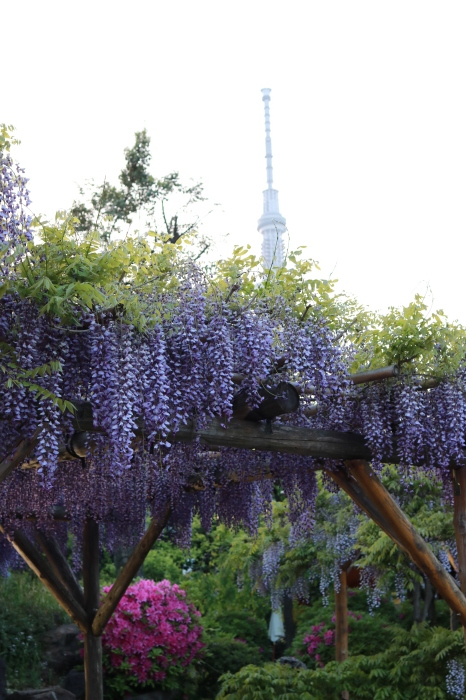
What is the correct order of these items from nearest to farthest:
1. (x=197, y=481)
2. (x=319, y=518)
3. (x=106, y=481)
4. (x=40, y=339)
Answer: (x=40, y=339)
(x=106, y=481)
(x=197, y=481)
(x=319, y=518)

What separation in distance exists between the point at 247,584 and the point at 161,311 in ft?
26.8

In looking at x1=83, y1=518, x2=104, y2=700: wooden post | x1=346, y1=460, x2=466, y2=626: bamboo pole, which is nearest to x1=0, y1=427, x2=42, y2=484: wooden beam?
x1=346, y1=460, x2=466, y2=626: bamboo pole

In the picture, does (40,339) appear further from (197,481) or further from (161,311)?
(197,481)

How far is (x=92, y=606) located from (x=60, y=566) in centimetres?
50

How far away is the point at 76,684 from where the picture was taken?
996 cm

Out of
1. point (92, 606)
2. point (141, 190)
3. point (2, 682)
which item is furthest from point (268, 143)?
point (92, 606)

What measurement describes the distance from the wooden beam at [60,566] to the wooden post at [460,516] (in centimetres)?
374

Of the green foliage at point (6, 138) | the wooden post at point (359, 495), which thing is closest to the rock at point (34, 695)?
the wooden post at point (359, 495)

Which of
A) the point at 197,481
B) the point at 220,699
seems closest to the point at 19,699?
the point at 220,699

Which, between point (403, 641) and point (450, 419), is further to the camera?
point (403, 641)

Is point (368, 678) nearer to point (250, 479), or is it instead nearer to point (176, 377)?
point (250, 479)

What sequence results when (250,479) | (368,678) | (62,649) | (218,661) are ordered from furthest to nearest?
1. (62,649)
2. (218,661)
3. (368,678)
4. (250,479)

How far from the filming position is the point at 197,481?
704 centimetres

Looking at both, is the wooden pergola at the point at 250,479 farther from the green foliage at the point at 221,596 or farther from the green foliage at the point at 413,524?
the green foliage at the point at 221,596
